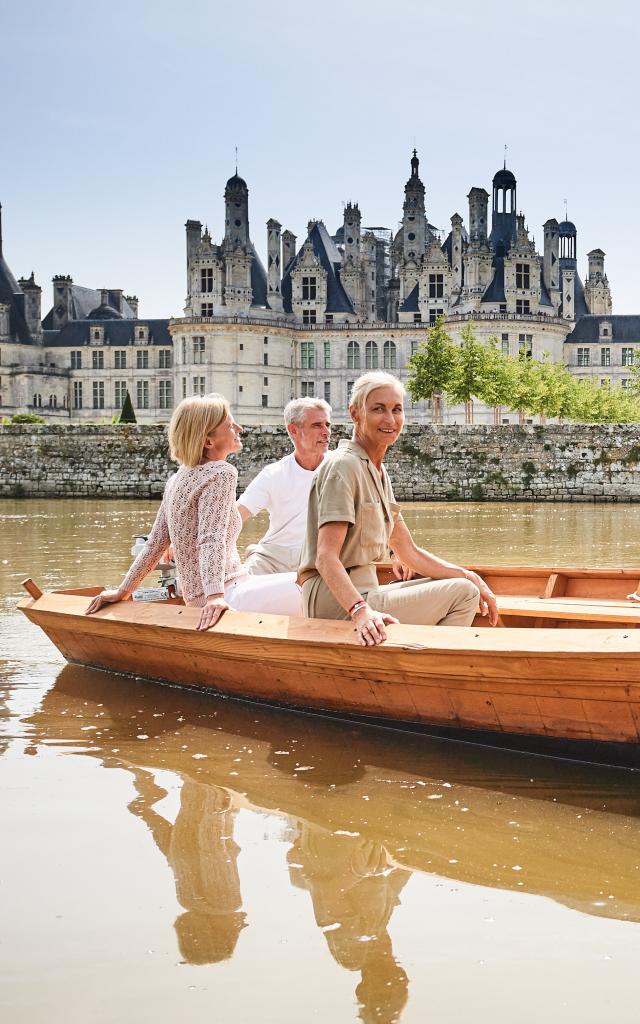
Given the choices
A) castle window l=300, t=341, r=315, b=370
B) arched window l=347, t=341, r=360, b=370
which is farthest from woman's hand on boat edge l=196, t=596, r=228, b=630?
castle window l=300, t=341, r=315, b=370

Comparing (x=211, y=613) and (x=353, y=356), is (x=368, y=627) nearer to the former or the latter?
(x=211, y=613)

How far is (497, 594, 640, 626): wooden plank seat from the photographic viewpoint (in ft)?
17.3

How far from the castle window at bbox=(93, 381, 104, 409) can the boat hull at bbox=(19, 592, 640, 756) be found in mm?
65231

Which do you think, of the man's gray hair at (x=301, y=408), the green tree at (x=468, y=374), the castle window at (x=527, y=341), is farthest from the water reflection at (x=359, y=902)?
the castle window at (x=527, y=341)

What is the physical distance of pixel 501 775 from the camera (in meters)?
4.16

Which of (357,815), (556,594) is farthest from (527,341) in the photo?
(357,815)

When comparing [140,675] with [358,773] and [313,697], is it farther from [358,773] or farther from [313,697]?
[358,773]

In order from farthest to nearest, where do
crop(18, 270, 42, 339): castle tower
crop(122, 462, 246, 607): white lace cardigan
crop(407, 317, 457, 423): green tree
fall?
crop(18, 270, 42, 339): castle tower, crop(407, 317, 457, 423): green tree, crop(122, 462, 246, 607): white lace cardigan

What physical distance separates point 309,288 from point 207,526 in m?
57.7

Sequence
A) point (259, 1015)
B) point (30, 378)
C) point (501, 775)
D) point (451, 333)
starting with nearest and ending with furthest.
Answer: point (259, 1015) → point (501, 775) → point (451, 333) → point (30, 378)

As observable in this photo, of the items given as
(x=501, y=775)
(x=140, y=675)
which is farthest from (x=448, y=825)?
(x=140, y=675)

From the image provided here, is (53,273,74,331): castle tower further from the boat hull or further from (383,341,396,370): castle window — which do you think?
the boat hull

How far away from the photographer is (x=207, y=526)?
5.04 metres

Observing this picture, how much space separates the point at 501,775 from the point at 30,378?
67.3m
